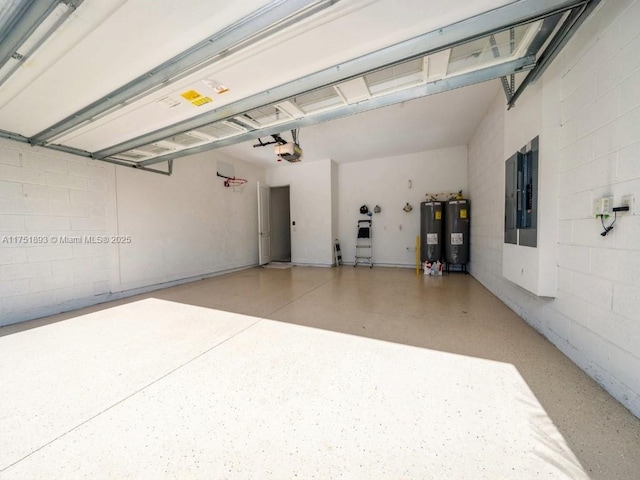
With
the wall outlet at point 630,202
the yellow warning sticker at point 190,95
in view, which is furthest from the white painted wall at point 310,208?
the wall outlet at point 630,202

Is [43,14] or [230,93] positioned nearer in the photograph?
[43,14]

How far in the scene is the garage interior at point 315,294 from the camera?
3.86ft

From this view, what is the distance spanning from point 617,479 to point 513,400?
46 centimetres

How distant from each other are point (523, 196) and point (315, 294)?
290 centimetres

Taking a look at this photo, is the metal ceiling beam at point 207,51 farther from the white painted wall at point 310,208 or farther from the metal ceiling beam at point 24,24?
the white painted wall at point 310,208

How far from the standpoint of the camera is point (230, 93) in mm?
2209

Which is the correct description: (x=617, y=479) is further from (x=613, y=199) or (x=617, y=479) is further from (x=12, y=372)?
(x=12, y=372)

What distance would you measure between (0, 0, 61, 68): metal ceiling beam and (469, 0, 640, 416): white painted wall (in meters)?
3.24

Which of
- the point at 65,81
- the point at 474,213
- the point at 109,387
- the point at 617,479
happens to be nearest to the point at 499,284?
the point at 474,213

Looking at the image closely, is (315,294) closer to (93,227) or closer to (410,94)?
(410,94)

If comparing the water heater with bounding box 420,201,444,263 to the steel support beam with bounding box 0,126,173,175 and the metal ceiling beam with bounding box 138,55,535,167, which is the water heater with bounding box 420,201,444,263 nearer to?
the metal ceiling beam with bounding box 138,55,535,167

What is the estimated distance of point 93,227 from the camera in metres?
3.60

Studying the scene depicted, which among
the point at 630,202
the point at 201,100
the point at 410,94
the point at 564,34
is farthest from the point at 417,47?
the point at 201,100

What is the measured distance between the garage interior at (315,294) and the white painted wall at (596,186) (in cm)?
2
